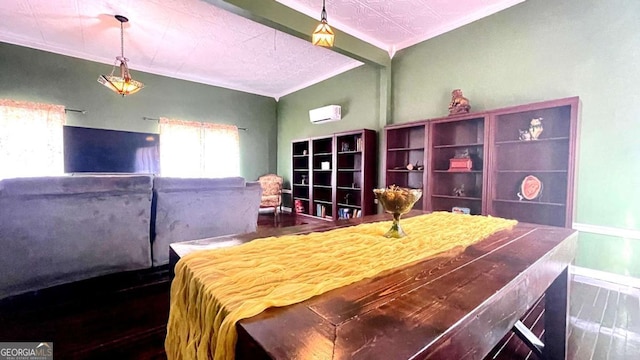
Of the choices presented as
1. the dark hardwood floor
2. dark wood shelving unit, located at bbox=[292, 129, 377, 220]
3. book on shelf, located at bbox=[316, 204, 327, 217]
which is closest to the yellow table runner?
the dark hardwood floor

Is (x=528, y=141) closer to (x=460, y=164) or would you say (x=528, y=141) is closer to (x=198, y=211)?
(x=460, y=164)

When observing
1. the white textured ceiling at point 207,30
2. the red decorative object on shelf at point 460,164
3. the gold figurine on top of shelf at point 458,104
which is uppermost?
the white textured ceiling at point 207,30

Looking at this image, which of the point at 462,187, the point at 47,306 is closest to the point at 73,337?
the point at 47,306

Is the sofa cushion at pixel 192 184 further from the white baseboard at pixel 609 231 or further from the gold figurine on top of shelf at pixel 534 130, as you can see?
the white baseboard at pixel 609 231

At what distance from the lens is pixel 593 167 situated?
2.48 meters

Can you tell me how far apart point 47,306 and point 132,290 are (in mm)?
495

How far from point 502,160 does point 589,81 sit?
952 mm

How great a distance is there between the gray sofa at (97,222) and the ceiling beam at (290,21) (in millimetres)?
1657

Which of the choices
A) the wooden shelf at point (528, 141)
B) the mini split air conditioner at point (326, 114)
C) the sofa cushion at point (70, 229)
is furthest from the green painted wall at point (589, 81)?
the sofa cushion at point (70, 229)

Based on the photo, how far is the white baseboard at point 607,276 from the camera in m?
2.31

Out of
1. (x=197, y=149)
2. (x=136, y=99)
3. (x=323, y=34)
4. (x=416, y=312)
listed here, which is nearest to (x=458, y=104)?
(x=323, y=34)

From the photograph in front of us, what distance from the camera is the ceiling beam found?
2.65 metres

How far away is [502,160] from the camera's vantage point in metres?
2.91

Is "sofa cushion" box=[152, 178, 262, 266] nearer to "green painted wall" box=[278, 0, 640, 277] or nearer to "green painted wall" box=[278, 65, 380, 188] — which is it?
"green painted wall" box=[278, 65, 380, 188]
